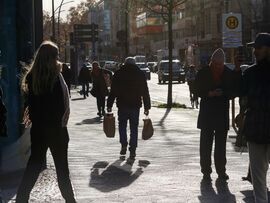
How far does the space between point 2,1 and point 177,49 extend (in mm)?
95451

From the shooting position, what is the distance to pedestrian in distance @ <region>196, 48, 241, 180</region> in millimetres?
9906

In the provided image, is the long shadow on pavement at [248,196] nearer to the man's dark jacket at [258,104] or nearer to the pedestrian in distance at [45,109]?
the man's dark jacket at [258,104]

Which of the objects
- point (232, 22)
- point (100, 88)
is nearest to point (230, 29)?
point (232, 22)

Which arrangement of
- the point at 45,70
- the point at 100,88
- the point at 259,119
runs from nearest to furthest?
1. the point at 259,119
2. the point at 45,70
3. the point at 100,88

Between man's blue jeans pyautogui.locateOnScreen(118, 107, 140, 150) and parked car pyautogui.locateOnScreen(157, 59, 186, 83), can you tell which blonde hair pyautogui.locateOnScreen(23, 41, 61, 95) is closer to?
man's blue jeans pyautogui.locateOnScreen(118, 107, 140, 150)

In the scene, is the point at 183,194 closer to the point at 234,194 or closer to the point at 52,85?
the point at 234,194

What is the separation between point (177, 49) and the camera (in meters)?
105

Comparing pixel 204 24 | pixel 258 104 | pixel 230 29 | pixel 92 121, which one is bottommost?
pixel 92 121

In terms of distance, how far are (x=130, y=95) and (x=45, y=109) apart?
5.02m

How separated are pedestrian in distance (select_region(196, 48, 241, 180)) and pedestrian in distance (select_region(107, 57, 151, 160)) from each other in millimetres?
2434

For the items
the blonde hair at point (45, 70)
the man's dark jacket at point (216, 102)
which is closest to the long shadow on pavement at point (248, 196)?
the man's dark jacket at point (216, 102)

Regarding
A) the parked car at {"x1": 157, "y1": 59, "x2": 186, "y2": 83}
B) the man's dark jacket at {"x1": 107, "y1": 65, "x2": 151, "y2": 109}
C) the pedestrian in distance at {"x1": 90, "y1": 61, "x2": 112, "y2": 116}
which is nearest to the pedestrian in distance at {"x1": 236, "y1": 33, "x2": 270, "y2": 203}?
the man's dark jacket at {"x1": 107, "y1": 65, "x2": 151, "y2": 109}

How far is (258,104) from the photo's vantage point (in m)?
6.73

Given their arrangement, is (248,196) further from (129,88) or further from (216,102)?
(129,88)
